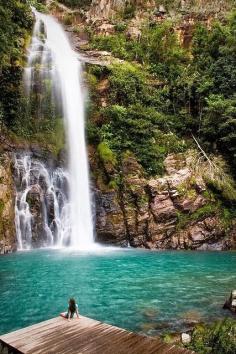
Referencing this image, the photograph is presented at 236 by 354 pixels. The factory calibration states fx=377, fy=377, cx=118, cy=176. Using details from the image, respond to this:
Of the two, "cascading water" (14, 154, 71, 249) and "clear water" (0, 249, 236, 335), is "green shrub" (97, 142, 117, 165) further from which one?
"clear water" (0, 249, 236, 335)

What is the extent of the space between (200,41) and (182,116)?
8.28 metres

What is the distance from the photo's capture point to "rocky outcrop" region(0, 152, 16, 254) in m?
17.2

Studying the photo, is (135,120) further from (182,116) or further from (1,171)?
(1,171)

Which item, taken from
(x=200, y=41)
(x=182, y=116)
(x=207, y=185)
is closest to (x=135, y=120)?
(x=182, y=116)

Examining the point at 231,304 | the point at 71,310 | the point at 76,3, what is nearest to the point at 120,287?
the point at 231,304

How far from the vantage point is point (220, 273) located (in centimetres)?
1334

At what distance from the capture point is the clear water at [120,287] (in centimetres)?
855

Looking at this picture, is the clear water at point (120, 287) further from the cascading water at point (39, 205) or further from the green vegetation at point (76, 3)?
the green vegetation at point (76, 3)

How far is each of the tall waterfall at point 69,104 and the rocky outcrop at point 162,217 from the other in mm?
1017

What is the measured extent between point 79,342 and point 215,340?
94.4 inches

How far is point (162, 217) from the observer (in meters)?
19.4

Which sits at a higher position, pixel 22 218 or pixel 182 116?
pixel 182 116

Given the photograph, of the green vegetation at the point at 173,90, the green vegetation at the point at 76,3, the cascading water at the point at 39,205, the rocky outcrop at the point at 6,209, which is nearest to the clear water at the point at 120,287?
the rocky outcrop at the point at 6,209

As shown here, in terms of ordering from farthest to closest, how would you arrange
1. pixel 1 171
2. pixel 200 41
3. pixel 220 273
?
1. pixel 200 41
2. pixel 1 171
3. pixel 220 273
